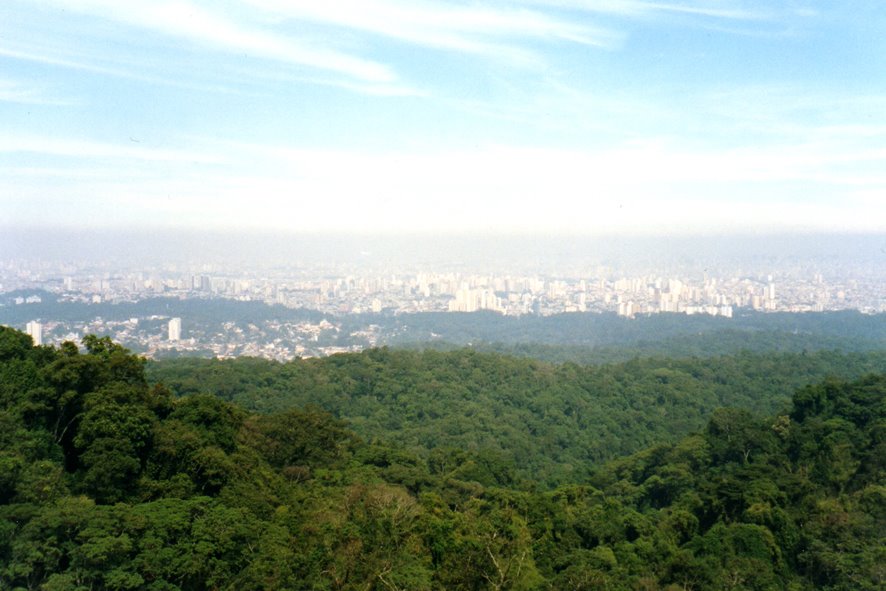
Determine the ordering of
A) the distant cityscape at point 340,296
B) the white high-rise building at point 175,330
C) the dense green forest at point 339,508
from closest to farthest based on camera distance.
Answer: the dense green forest at point 339,508 < the distant cityscape at point 340,296 < the white high-rise building at point 175,330

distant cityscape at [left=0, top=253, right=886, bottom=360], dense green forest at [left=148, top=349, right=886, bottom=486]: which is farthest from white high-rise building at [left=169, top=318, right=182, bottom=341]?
dense green forest at [left=148, top=349, right=886, bottom=486]

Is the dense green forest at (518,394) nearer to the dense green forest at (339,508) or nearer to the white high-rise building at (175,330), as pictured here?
the dense green forest at (339,508)

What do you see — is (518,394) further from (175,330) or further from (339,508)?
(175,330)

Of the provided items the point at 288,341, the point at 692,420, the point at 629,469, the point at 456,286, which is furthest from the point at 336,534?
the point at 456,286

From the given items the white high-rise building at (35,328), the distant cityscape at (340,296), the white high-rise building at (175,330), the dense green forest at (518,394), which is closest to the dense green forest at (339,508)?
the dense green forest at (518,394)

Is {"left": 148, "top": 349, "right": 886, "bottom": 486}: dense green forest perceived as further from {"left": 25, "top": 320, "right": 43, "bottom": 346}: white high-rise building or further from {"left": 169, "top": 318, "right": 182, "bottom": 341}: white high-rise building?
{"left": 169, "top": 318, "right": 182, "bottom": 341}: white high-rise building

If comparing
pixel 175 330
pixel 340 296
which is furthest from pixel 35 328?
pixel 340 296

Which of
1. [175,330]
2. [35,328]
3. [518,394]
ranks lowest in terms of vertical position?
[518,394]
